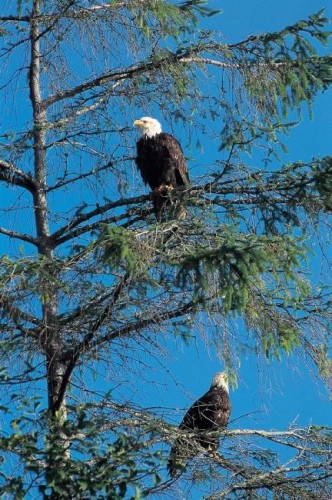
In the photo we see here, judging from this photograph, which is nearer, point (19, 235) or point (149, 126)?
point (19, 235)

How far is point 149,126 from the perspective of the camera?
35.3ft

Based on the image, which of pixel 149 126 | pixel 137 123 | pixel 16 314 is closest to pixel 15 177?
pixel 137 123

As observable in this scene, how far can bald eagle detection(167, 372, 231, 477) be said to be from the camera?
25.2ft


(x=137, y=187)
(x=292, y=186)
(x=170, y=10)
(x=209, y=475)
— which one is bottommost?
(x=209, y=475)

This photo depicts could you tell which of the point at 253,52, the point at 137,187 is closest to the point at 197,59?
the point at 253,52

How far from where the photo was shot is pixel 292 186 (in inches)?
338

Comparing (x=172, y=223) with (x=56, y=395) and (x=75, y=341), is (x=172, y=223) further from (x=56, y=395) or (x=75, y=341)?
(x=56, y=395)

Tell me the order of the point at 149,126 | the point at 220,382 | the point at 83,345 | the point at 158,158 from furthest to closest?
the point at 220,382 < the point at 149,126 < the point at 158,158 < the point at 83,345

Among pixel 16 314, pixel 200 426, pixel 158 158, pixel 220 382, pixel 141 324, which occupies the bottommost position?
pixel 141 324

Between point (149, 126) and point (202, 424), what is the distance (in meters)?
3.04

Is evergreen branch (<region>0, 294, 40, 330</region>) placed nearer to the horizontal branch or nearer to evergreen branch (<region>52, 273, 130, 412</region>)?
evergreen branch (<region>52, 273, 130, 412</region>)

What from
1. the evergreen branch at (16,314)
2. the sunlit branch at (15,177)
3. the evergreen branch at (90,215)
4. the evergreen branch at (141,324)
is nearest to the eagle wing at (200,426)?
the evergreen branch at (141,324)

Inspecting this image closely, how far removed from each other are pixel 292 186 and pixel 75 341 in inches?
84.0

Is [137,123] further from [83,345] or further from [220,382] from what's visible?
[83,345]
